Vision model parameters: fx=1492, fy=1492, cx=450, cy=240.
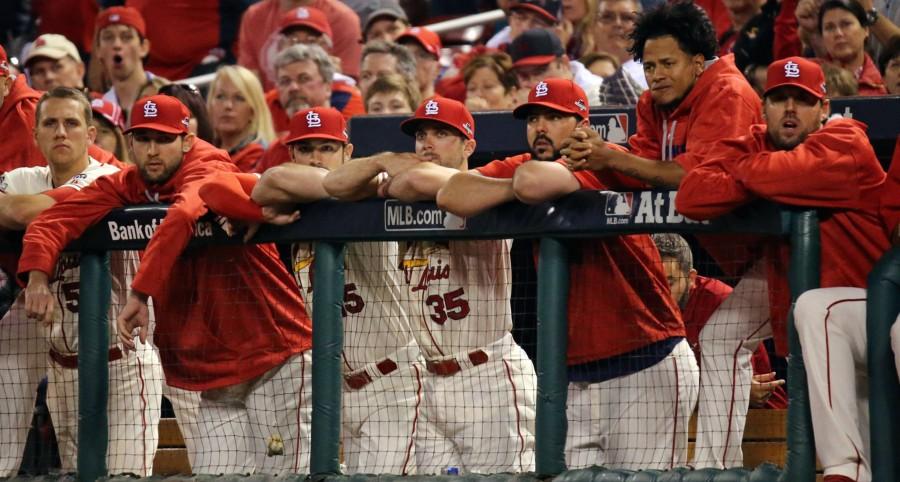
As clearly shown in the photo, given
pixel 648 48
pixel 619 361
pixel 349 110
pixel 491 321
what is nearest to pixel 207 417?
pixel 491 321

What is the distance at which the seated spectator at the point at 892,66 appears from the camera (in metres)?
6.42

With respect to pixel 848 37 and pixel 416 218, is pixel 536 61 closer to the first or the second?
pixel 848 37

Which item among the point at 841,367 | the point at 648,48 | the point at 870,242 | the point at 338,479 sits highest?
the point at 648,48

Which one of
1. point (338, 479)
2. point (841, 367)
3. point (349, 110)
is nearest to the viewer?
point (841, 367)

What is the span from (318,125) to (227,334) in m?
0.96

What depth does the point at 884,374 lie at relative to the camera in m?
4.36

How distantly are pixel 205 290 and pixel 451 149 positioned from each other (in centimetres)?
105

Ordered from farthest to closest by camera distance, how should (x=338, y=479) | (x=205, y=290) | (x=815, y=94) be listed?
(x=205, y=290), (x=338, y=479), (x=815, y=94)

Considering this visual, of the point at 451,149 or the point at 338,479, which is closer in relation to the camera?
the point at 338,479

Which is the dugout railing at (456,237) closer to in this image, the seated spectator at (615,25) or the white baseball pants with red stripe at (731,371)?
the white baseball pants with red stripe at (731,371)

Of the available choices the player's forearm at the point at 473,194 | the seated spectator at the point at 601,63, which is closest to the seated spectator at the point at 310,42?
the seated spectator at the point at 601,63

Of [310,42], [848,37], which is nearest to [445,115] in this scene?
[848,37]

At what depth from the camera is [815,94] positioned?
471 centimetres

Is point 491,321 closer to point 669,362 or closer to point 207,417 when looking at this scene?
point 669,362
